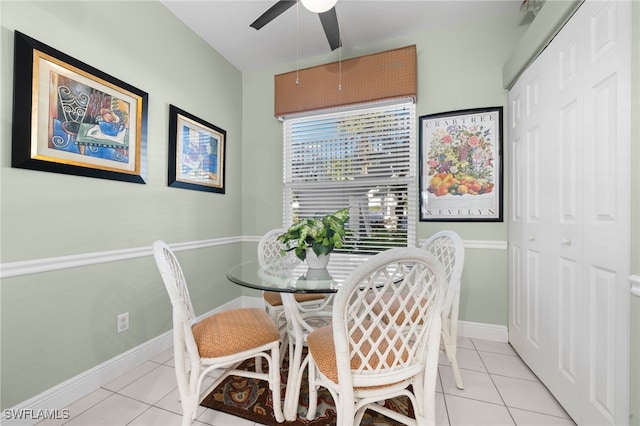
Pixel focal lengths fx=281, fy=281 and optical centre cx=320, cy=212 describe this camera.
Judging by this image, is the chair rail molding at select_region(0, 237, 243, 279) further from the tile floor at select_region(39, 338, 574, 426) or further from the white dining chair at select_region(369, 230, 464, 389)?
the white dining chair at select_region(369, 230, 464, 389)

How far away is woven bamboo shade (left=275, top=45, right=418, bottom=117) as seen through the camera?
8.47 ft

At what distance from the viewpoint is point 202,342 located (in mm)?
1363

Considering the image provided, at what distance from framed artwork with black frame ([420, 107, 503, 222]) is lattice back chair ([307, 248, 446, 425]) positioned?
5.17ft

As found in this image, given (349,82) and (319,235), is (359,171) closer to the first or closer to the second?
(349,82)

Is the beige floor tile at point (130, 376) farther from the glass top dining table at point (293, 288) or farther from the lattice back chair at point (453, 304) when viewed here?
the lattice back chair at point (453, 304)

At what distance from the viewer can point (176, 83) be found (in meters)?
2.44

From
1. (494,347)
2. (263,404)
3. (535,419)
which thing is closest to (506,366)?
(494,347)

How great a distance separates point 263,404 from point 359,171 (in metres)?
2.11

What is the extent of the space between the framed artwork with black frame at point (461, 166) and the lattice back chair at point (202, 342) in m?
1.85

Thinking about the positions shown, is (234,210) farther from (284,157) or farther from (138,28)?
(138,28)

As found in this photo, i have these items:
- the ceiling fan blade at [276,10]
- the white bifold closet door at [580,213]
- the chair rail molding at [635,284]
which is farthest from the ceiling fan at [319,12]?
the chair rail molding at [635,284]

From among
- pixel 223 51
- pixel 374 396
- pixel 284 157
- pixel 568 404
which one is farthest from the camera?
pixel 284 157

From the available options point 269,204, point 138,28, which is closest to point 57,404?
point 269,204

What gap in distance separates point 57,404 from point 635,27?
10.9 feet
